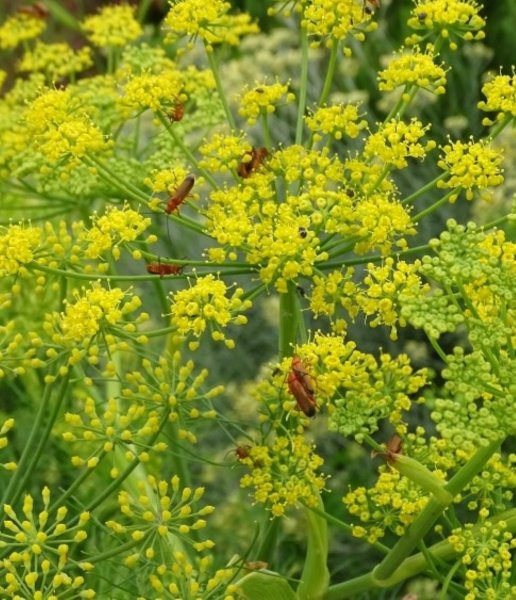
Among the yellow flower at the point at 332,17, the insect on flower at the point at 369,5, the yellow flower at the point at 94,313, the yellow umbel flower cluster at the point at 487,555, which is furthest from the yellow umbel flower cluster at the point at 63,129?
the yellow umbel flower cluster at the point at 487,555

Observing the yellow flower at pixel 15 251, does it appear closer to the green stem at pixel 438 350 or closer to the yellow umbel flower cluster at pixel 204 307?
the yellow umbel flower cluster at pixel 204 307

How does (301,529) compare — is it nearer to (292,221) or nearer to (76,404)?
(76,404)

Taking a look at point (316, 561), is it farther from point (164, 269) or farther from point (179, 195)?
point (179, 195)

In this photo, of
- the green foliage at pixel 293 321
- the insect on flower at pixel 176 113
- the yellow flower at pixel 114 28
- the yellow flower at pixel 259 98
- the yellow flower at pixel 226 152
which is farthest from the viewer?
the yellow flower at pixel 114 28

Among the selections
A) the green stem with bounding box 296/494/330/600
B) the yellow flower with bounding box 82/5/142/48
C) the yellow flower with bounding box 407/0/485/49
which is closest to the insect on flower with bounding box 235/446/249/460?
the green stem with bounding box 296/494/330/600

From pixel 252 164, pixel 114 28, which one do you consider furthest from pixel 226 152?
pixel 114 28

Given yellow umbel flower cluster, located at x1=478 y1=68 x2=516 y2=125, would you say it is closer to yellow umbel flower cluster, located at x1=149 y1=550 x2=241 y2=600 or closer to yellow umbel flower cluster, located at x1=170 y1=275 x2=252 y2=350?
yellow umbel flower cluster, located at x1=170 y1=275 x2=252 y2=350

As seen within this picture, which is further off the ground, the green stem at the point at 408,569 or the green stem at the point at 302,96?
the green stem at the point at 302,96
